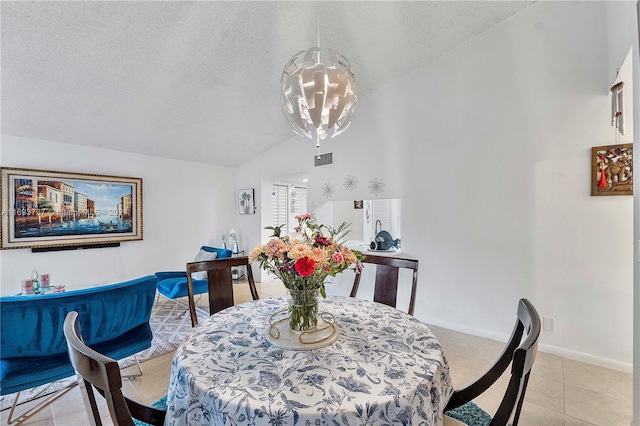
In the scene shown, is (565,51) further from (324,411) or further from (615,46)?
(324,411)

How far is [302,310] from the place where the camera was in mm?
1249

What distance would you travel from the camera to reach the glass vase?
1.24 metres

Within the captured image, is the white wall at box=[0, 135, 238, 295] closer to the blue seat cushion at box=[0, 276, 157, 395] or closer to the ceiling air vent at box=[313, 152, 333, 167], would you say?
the blue seat cushion at box=[0, 276, 157, 395]

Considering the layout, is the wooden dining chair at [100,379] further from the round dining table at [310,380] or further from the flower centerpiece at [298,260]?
the flower centerpiece at [298,260]

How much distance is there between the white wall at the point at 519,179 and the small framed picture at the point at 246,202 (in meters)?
2.72

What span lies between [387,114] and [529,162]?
1.66m

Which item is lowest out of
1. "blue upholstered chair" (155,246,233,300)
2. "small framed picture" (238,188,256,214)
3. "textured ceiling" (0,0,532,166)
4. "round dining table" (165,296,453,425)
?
"blue upholstered chair" (155,246,233,300)

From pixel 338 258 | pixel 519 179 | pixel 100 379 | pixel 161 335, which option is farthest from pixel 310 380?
pixel 519 179

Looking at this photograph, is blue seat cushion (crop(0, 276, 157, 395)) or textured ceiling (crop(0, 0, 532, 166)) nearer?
blue seat cushion (crop(0, 276, 157, 395))

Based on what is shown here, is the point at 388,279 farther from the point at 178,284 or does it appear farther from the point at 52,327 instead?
the point at 178,284

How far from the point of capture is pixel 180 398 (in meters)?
0.93

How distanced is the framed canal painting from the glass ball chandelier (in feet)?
12.2

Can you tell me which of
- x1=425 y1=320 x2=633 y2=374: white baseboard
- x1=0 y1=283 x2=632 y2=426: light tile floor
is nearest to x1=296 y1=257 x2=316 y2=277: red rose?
x1=0 y1=283 x2=632 y2=426: light tile floor

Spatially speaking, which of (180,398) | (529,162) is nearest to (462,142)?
(529,162)
